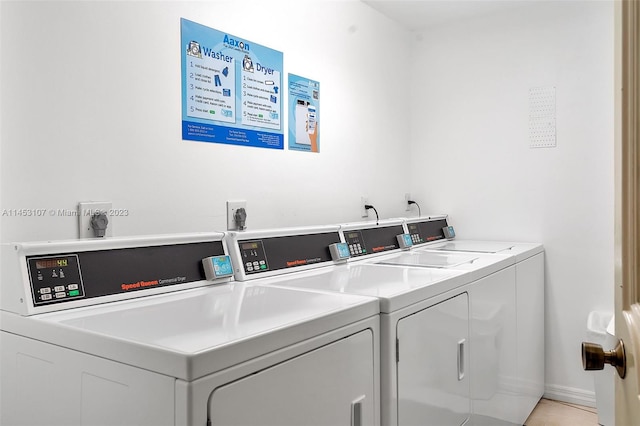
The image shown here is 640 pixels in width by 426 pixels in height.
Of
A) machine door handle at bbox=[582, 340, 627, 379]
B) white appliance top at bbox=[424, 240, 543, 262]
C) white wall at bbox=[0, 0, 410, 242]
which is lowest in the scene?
machine door handle at bbox=[582, 340, 627, 379]

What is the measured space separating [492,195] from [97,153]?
257cm

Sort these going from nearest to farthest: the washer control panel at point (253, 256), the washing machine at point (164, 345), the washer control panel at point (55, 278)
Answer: the washing machine at point (164, 345) < the washer control panel at point (55, 278) < the washer control panel at point (253, 256)

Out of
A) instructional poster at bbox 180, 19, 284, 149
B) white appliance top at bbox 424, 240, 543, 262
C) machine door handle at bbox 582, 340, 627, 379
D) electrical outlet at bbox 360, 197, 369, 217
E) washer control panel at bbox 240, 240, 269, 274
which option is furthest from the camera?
electrical outlet at bbox 360, 197, 369, 217

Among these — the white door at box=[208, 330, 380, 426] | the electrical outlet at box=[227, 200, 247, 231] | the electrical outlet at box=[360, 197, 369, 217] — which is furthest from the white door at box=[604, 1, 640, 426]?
Answer: the electrical outlet at box=[360, 197, 369, 217]

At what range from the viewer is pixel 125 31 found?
1.86m

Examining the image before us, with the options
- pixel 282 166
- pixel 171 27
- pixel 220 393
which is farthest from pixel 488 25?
pixel 220 393

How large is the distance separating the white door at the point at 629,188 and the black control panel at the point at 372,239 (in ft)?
5.16

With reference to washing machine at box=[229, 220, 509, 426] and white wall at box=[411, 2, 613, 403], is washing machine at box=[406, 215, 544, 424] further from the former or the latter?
washing machine at box=[229, 220, 509, 426]

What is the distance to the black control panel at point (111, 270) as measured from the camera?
4.36 ft

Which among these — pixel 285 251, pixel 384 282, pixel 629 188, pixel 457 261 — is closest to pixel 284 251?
pixel 285 251

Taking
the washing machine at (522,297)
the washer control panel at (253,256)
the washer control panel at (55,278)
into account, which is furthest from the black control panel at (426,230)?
the washer control panel at (55,278)

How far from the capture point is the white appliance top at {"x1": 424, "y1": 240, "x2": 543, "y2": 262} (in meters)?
2.76

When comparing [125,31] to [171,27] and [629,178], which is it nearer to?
[171,27]

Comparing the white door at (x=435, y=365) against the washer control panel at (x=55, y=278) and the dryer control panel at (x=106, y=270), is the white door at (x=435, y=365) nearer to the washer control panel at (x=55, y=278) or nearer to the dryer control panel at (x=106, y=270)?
the dryer control panel at (x=106, y=270)
